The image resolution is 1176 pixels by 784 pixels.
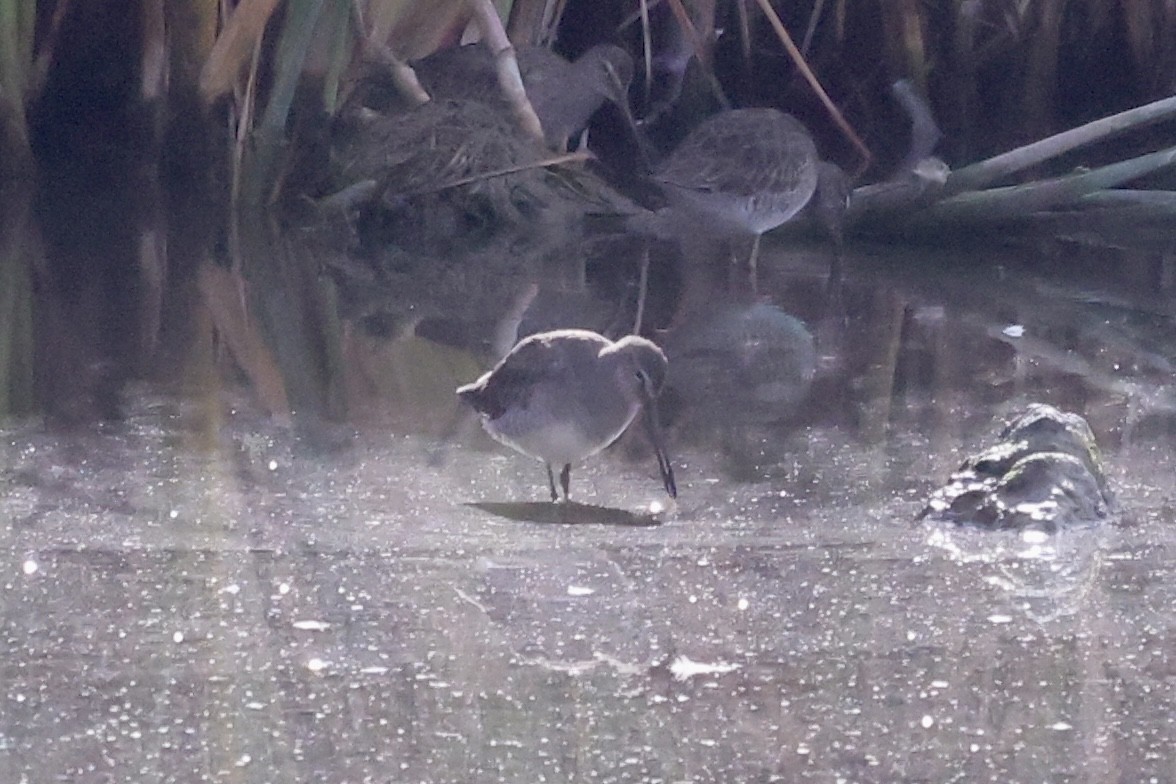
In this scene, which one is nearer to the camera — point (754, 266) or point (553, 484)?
point (553, 484)

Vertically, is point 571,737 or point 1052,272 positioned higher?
point 1052,272

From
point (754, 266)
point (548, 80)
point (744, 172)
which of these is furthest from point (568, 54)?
point (754, 266)

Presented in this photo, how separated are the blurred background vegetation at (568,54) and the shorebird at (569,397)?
10.5 feet

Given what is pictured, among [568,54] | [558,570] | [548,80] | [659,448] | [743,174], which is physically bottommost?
[558,570]

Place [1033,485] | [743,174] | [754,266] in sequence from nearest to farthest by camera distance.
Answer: [1033,485] → [754,266] → [743,174]

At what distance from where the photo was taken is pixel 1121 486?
3.87 m

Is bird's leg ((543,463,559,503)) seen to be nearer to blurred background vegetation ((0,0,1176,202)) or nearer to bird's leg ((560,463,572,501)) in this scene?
bird's leg ((560,463,572,501))

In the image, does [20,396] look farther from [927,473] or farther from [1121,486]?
[1121,486]

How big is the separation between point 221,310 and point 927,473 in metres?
2.45

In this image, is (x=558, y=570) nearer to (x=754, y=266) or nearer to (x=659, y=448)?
(x=659, y=448)

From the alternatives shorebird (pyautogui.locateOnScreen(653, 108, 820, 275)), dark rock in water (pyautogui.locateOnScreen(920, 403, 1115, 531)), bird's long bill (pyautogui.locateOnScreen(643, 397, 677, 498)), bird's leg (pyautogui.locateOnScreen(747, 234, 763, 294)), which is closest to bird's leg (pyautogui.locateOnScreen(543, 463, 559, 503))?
bird's long bill (pyautogui.locateOnScreen(643, 397, 677, 498))

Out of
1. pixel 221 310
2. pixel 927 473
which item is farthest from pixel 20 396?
pixel 927 473

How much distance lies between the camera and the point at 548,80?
818 centimetres

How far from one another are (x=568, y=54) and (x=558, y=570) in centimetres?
651
